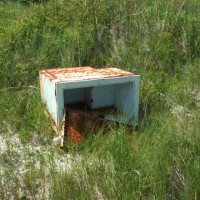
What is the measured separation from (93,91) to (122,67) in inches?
39.7

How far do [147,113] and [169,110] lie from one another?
0.74ft

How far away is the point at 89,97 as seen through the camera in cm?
311

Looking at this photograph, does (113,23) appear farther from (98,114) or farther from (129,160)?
(129,160)

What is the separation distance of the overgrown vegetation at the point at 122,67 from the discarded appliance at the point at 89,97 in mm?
171

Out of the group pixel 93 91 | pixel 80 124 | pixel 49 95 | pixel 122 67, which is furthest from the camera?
pixel 122 67

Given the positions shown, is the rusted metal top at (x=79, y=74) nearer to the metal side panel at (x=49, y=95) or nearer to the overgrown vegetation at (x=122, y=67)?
the metal side panel at (x=49, y=95)

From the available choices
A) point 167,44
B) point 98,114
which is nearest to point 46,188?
point 98,114

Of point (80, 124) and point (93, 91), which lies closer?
point (80, 124)

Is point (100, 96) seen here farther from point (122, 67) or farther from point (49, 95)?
point (122, 67)

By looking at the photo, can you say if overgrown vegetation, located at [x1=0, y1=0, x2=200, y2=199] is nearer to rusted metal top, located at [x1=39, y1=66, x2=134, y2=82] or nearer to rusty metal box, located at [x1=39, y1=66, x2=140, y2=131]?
rusty metal box, located at [x1=39, y1=66, x2=140, y2=131]

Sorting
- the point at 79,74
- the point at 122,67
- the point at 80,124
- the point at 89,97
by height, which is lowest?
the point at 80,124

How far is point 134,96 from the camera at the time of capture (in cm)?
290

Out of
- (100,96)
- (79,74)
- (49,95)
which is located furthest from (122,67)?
(49,95)

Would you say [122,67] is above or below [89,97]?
above
